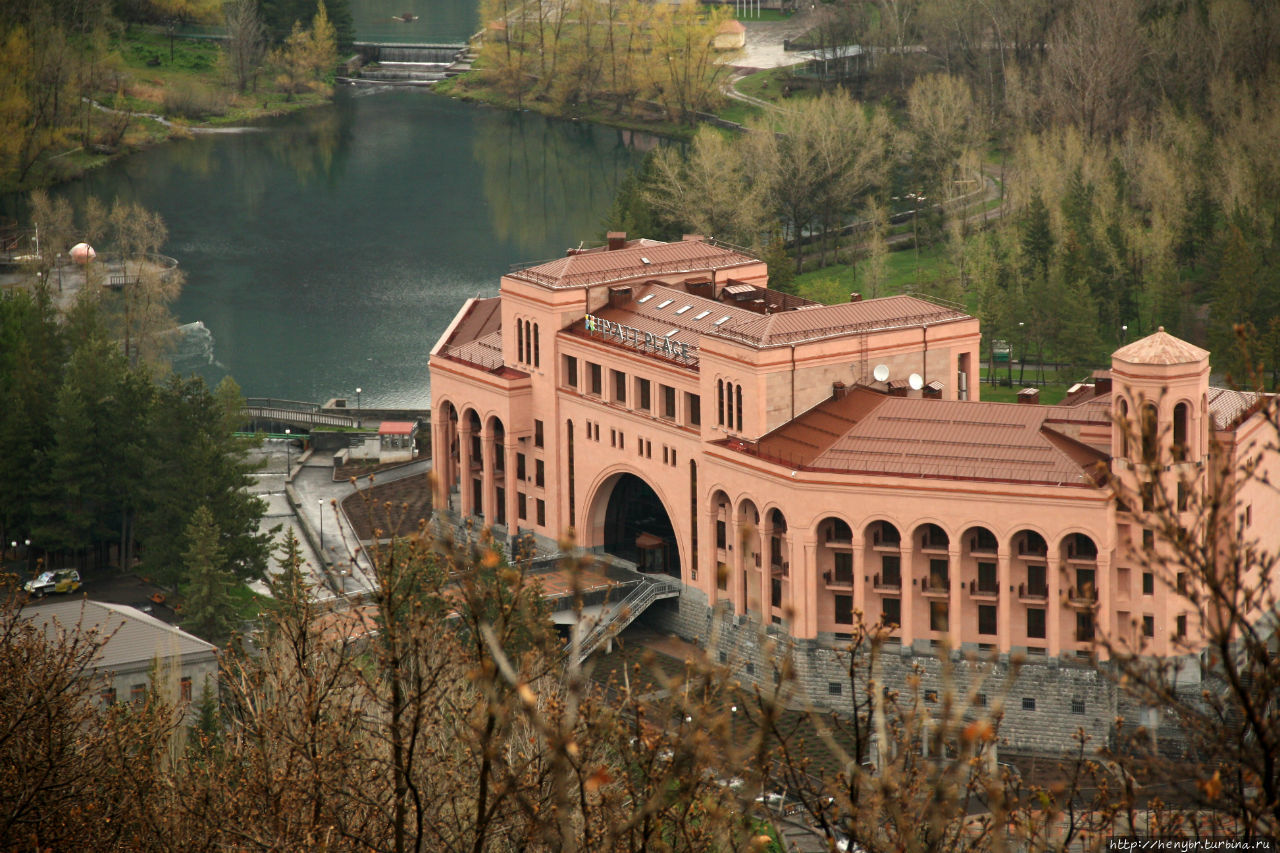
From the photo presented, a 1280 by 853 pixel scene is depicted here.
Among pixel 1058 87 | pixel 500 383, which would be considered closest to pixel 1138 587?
pixel 500 383

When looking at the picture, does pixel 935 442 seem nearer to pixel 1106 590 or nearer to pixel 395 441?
pixel 1106 590

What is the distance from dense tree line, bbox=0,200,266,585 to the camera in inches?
4434

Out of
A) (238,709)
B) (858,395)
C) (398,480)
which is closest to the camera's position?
(238,709)

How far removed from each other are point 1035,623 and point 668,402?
22.9m

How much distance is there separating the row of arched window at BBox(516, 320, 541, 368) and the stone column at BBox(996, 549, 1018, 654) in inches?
1234

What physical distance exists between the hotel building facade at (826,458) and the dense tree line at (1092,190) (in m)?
31.0

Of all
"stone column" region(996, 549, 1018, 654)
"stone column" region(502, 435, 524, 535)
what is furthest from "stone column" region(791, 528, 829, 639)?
"stone column" region(502, 435, 524, 535)

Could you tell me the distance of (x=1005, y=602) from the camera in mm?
96188

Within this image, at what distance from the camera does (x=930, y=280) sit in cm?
16612

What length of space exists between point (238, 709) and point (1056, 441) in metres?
39.2

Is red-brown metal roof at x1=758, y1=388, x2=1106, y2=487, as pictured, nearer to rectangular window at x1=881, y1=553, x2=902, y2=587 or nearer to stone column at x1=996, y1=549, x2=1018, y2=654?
stone column at x1=996, y1=549, x2=1018, y2=654

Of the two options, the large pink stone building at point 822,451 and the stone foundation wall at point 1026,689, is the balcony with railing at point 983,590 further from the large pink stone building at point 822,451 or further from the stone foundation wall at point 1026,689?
the stone foundation wall at point 1026,689

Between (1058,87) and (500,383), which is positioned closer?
(500,383)

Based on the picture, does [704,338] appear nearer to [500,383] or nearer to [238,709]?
[500,383]
